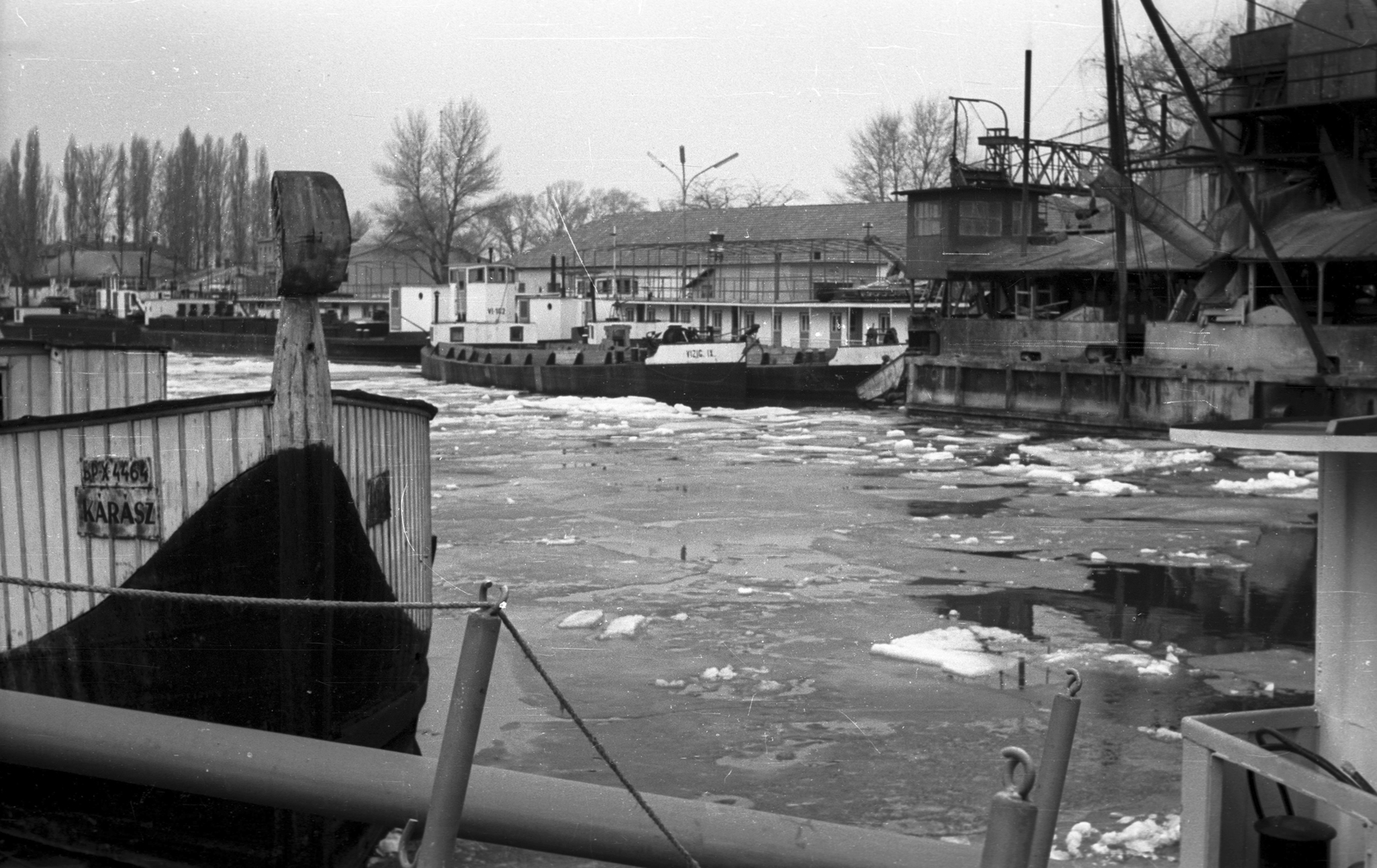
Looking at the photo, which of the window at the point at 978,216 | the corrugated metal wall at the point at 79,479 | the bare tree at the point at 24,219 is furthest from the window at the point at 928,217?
the corrugated metal wall at the point at 79,479

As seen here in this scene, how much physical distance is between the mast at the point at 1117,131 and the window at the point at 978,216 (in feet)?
36.2

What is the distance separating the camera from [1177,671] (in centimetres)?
985

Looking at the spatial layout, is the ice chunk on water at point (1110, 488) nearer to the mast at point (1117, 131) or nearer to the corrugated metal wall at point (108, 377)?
the mast at point (1117, 131)

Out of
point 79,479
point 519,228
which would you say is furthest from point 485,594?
point 519,228

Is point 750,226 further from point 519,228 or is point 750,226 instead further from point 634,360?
point 519,228

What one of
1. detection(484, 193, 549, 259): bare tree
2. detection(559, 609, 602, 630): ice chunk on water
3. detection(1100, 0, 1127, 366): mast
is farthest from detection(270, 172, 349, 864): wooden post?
detection(484, 193, 549, 259): bare tree

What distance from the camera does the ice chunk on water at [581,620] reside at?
11.0 metres

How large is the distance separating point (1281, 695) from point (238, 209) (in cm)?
2989

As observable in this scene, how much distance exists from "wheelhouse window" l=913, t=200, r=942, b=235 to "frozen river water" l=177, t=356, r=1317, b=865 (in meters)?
20.0

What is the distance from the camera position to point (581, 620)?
11.1m

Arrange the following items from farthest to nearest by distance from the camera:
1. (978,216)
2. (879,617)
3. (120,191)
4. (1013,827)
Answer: (978,216)
(120,191)
(879,617)
(1013,827)

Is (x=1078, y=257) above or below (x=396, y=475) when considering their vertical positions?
above

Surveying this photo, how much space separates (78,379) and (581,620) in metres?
4.25

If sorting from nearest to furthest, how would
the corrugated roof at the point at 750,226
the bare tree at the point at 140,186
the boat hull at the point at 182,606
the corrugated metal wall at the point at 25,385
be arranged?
1. the boat hull at the point at 182,606
2. the corrugated metal wall at the point at 25,385
3. the bare tree at the point at 140,186
4. the corrugated roof at the point at 750,226
